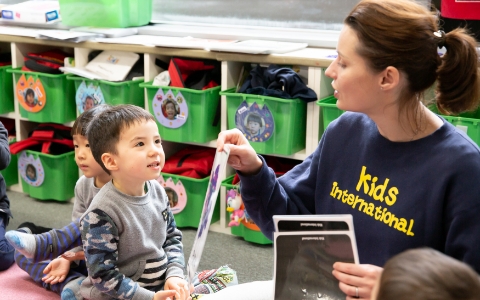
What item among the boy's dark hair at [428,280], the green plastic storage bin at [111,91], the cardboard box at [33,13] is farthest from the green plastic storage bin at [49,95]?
Answer: the boy's dark hair at [428,280]

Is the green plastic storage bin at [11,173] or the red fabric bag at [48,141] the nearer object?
the red fabric bag at [48,141]

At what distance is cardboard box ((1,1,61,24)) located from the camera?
3.34 metres

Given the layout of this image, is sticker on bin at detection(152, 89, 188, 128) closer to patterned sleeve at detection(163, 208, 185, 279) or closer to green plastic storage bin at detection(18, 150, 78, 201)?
green plastic storage bin at detection(18, 150, 78, 201)

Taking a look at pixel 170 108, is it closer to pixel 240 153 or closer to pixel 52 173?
pixel 52 173

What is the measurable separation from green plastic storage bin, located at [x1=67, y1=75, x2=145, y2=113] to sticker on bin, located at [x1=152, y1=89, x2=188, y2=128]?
0.53 ft

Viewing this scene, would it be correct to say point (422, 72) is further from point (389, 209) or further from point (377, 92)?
point (389, 209)

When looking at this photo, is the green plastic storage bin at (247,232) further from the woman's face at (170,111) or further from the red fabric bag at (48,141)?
the red fabric bag at (48,141)

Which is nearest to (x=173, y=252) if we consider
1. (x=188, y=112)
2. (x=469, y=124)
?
(x=188, y=112)

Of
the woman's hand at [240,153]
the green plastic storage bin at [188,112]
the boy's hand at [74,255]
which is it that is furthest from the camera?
the green plastic storage bin at [188,112]

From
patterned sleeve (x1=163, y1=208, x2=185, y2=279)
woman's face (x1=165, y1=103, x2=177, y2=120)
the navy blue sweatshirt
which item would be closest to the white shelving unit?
woman's face (x1=165, y1=103, x2=177, y2=120)

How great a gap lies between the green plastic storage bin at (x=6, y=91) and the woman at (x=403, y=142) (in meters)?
2.15

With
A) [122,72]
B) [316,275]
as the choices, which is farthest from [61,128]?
[316,275]

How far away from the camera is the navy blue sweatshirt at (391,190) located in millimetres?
1317

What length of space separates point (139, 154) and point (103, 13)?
64.6 inches
